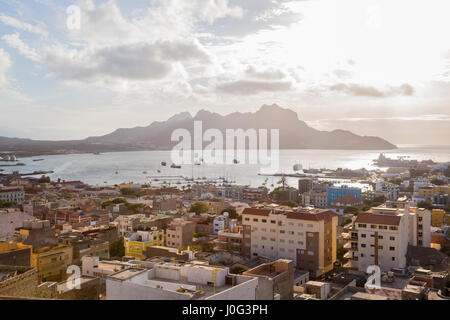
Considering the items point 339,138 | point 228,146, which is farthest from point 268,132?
point 339,138

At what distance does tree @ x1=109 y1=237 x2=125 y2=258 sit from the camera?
635cm

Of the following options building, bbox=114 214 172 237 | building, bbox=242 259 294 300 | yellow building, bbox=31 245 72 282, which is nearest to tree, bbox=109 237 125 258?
building, bbox=114 214 172 237

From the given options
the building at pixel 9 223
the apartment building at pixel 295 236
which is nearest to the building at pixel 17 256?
the building at pixel 9 223

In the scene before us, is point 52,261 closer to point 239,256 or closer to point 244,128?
point 239,256

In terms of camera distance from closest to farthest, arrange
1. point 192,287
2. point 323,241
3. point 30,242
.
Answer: point 192,287
point 30,242
point 323,241

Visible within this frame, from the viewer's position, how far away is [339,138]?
8012 cm

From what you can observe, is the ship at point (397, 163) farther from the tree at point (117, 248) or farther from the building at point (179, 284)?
the building at point (179, 284)

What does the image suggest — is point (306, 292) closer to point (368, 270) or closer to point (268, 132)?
point (368, 270)

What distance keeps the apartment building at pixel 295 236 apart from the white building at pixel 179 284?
4065mm

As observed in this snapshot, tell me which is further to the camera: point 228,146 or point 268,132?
point 268,132

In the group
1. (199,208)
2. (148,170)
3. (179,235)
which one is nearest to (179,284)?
(179,235)

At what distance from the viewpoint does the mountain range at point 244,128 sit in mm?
63625

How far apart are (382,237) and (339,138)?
77.6 metres

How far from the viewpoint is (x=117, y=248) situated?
21.2ft
